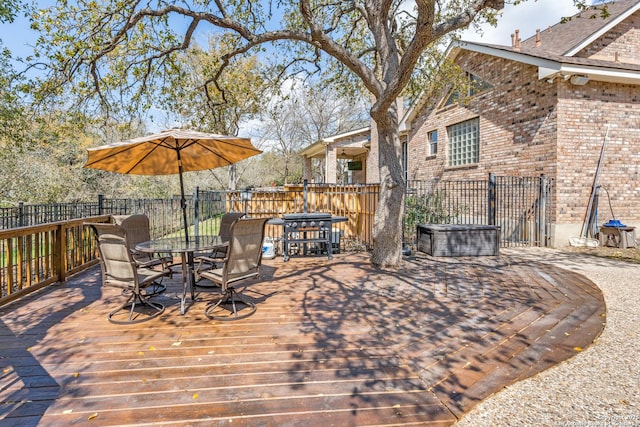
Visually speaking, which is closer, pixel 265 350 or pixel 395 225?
pixel 265 350

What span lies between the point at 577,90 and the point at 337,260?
7.33 m

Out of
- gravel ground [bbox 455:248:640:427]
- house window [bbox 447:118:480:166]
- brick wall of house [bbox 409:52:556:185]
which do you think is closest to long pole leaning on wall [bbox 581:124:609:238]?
brick wall of house [bbox 409:52:556:185]


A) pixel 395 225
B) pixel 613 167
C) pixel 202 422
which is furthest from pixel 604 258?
pixel 202 422

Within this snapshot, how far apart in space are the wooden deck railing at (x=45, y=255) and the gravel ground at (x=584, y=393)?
5.53 m

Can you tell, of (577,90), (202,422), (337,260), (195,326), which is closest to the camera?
(202,422)

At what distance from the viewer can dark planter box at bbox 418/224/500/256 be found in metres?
7.82

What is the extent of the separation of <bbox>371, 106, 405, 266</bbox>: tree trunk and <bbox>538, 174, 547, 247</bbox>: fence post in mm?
4569

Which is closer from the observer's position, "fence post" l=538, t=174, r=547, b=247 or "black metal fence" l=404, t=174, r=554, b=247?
"fence post" l=538, t=174, r=547, b=247

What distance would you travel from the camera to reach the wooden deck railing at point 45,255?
4.66 m

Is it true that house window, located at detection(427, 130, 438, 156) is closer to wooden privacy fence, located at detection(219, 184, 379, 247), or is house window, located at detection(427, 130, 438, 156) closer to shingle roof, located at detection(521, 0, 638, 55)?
shingle roof, located at detection(521, 0, 638, 55)

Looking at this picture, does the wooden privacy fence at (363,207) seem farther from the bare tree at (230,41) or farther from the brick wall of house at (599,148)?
the bare tree at (230,41)

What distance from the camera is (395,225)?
664cm

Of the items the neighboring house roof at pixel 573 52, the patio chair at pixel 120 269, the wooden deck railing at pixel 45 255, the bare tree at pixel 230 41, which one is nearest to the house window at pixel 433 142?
the neighboring house roof at pixel 573 52

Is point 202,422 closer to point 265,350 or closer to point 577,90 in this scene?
point 265,350
